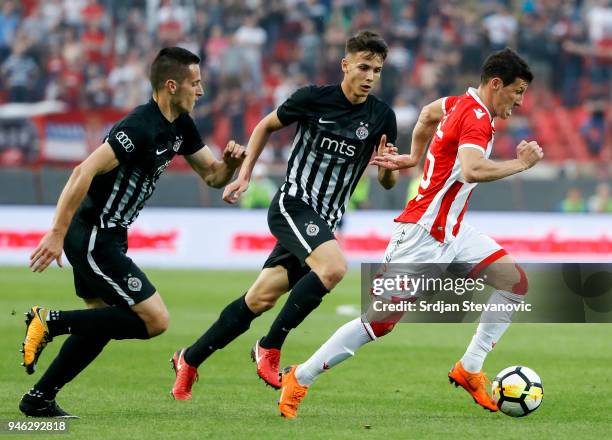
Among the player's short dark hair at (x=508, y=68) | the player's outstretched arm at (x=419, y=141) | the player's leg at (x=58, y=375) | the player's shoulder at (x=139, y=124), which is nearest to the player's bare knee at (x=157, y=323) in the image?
→ the player's leg at (x=58, y=375)

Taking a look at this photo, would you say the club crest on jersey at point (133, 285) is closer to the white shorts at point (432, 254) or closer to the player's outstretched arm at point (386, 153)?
the white shorts at point (432, 254)

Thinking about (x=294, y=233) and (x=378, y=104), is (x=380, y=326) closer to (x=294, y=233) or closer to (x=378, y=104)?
(x=294, y=233)

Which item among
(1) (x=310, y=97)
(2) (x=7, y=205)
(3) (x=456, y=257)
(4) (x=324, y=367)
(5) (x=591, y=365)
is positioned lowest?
(2) (x=7, y=205)

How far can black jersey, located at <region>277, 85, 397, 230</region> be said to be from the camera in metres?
7.52

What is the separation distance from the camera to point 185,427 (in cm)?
627

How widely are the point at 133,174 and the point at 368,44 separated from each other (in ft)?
5.88

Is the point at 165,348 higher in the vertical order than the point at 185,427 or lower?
lower

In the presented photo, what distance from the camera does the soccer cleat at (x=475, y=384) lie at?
23.3 ft

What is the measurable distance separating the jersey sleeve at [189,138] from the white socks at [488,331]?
2.03m

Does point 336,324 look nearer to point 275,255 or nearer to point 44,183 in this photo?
point 275,255

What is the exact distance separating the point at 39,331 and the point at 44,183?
13.6 m

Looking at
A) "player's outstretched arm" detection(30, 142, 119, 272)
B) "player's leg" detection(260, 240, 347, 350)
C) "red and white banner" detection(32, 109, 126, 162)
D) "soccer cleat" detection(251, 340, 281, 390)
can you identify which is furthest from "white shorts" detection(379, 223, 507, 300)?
"red and white banner" detection(32, 109, 126, 162)

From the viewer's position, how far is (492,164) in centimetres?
666

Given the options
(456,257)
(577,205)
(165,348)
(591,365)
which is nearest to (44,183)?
(577,205)
